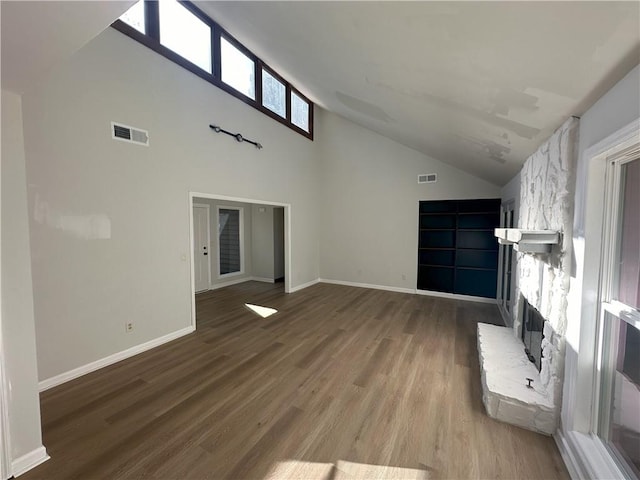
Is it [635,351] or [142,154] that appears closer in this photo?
[635,351]

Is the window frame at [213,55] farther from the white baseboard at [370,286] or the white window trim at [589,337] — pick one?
the white window trim at [589,337]

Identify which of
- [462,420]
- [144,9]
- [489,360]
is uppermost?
[144,9]

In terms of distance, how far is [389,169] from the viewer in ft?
20.4

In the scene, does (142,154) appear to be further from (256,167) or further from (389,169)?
(389,169)

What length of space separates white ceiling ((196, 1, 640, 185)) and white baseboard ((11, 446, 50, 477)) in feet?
11.2

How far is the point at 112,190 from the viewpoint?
2920mm

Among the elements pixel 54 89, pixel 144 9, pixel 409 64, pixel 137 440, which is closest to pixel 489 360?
pixel 409 64

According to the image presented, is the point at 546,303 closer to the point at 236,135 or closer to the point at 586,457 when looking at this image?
the point at 586,457

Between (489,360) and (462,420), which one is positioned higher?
(489,360)

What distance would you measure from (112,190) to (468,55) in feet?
11.5

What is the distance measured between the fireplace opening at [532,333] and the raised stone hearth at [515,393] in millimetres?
66

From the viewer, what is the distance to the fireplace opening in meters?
2.42

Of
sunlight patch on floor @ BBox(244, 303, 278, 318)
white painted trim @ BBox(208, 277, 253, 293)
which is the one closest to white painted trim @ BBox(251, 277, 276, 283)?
white painted trim @ BBox(208, 277, 253, 293)

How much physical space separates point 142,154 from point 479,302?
247 inches
